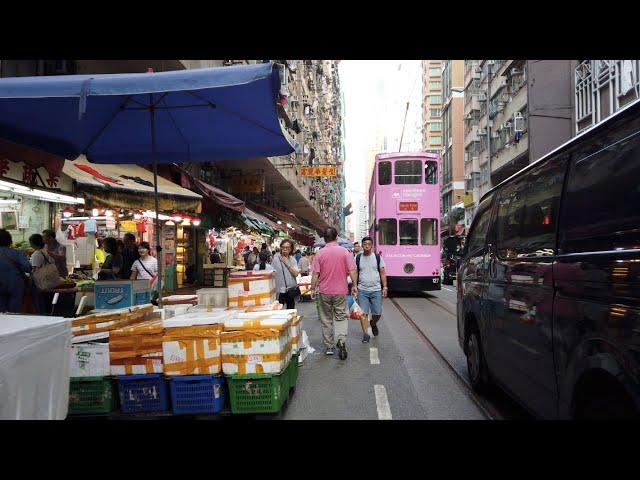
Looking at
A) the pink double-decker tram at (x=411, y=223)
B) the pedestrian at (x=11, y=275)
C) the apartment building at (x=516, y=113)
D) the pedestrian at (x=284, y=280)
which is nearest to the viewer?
the pedestrian at (x=11, y=275)

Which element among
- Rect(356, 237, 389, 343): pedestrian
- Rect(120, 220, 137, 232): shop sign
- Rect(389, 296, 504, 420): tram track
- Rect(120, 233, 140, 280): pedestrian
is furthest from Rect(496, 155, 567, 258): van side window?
Rect(120, 220, 137, 232): shop sign

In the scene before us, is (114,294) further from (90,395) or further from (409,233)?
(409,233)

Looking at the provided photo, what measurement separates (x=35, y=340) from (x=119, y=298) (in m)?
3.07

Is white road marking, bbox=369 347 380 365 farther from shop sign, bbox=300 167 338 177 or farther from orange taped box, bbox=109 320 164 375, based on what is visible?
shop sign, bbox=300 167 338 177

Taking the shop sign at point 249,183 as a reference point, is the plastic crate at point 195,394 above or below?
below

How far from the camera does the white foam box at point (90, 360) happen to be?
4672 millimetres

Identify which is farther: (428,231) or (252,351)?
(428,231)

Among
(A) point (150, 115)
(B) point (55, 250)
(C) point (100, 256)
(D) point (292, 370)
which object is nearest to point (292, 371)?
(D) point (292, 370)

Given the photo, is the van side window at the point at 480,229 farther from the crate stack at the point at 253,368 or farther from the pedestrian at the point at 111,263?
the pedestrian at the point at 111,263

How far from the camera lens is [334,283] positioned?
749 cm

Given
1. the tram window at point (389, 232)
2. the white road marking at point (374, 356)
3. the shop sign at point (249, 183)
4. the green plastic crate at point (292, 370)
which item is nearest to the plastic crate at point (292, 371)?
the green plastic crate at point (292, 370)

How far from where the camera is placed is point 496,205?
544 cm

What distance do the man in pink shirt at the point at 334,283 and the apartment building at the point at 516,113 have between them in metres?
22.9

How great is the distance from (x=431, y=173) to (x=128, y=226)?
10.00m
